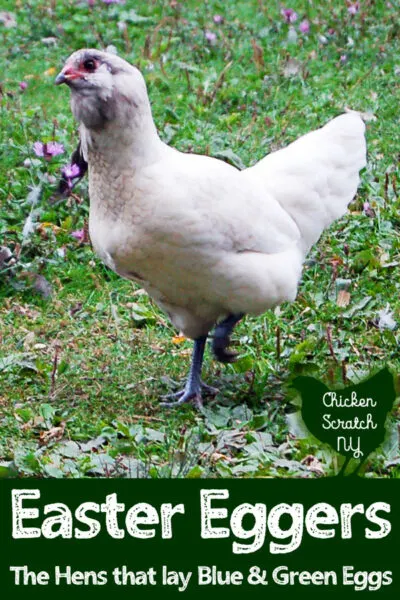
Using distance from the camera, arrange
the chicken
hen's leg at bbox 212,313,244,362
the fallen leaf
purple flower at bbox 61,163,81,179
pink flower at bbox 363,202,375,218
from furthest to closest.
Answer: the fallen leaf < pink flower at bbox 363,202,375,218 < purple flower at bbox 61,163,81,179 < hen's leg at bbox 212,313,244,362 < the chicken

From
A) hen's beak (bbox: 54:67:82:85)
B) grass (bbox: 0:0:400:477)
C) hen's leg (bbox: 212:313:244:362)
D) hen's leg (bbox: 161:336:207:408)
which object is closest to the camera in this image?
hen's beak (bbox: 54:67:82:85)

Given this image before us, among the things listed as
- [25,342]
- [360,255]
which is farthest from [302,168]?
[25,342]

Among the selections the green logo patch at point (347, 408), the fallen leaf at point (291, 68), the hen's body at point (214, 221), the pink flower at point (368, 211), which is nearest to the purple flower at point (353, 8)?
the fallen leaf at point (291, 68)

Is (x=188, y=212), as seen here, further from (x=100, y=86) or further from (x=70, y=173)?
(x=70, y=173)

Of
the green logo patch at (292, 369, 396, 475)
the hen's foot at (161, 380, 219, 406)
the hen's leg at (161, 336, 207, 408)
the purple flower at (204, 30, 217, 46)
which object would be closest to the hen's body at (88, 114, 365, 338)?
the hen's leg at (161, 336, 207, 408)

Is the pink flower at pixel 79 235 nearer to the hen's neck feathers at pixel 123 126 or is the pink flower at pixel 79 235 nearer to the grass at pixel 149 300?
the grass at pixel 149 300

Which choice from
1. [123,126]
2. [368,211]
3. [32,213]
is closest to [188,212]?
[123,126]

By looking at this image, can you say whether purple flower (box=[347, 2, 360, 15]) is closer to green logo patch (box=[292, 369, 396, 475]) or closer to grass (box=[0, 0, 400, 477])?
grass (box=[0, 0, 400, 477])
